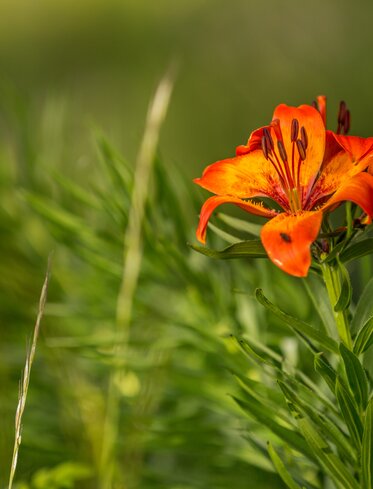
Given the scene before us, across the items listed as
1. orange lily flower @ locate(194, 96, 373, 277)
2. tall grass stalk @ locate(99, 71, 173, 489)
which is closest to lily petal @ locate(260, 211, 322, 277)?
orange lily flower @ locate(194, 96, 373, 277)

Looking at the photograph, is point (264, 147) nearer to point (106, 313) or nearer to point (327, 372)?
point (327, 372)

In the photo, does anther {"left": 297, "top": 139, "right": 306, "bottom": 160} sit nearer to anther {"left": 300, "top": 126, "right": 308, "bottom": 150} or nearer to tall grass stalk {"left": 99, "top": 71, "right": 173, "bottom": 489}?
anther {"left": 300, "top": 126, "right": 308, "bottom": 150}

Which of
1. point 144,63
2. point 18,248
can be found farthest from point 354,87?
point 18,248

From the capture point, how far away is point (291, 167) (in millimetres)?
246

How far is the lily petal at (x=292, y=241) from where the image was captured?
0.20 metres

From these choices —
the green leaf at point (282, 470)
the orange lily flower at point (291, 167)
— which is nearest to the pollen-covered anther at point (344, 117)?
the orange lily flower at point (291, 167)

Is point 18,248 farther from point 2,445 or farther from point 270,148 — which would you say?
point 270,148

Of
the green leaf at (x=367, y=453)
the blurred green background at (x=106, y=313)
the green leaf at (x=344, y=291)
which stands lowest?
the green leaf at (x=367, y=453)

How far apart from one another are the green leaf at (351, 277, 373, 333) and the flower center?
0.11ft

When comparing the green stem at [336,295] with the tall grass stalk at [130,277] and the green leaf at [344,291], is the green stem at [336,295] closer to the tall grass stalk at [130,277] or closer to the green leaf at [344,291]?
the green leaf at [344,291]

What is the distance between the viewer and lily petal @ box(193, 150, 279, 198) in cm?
24

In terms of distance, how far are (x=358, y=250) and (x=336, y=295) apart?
19 mm

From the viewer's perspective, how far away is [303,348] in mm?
394

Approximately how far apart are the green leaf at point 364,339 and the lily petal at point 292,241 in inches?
1.4
